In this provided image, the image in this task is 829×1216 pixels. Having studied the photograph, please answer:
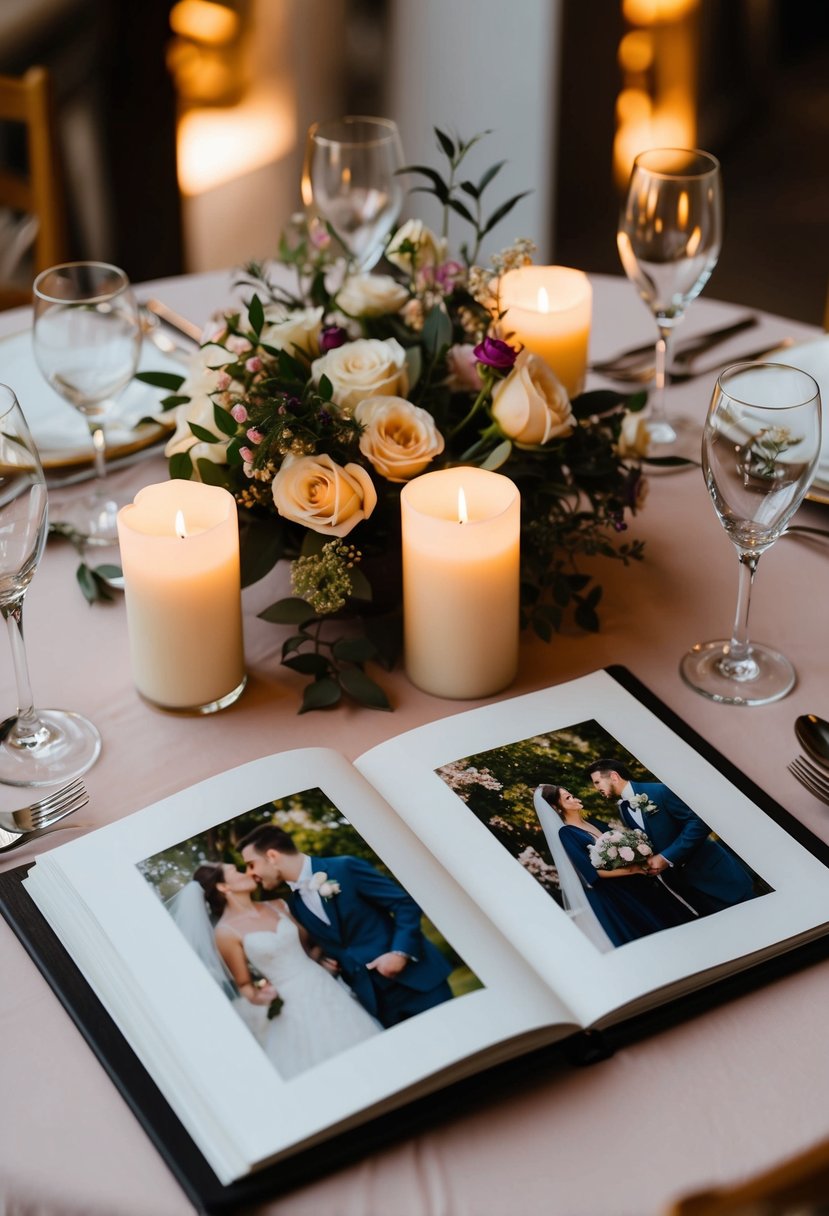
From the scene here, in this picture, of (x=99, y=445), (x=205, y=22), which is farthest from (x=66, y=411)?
(x=205, y=22)

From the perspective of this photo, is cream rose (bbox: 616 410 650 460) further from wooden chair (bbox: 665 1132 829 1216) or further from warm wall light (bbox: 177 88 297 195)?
warm wall light (bbox: 177 88 297 195)

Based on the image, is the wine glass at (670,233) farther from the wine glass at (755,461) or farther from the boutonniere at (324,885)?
the boutonniere at (324,885)

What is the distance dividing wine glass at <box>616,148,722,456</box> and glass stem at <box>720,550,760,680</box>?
33 cm

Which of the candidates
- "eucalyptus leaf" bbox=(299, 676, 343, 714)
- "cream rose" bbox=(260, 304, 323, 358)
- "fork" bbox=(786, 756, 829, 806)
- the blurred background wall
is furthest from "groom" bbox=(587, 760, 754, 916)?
the blurred background wall

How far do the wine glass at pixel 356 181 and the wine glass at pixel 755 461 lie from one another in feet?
1.90

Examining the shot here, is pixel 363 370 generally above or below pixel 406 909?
above

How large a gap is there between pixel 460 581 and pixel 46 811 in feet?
1.10

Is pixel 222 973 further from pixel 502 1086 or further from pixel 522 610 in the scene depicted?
pixel 522 610

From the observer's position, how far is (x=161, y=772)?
3.22 feet

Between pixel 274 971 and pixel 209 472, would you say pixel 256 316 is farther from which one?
pixel 274 971

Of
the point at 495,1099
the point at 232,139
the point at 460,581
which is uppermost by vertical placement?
the point at 460,581

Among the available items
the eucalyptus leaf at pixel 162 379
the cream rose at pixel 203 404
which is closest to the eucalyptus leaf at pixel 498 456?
the cream rose at pixel 203 404

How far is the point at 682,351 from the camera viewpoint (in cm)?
154

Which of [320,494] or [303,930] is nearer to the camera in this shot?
[303,930]
